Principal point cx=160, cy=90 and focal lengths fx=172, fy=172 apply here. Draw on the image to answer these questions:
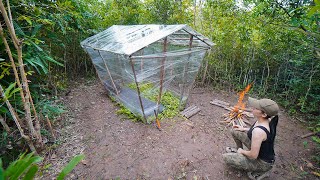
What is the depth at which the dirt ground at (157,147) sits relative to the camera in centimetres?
247

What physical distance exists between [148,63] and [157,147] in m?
1.47

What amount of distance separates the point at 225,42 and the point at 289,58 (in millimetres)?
1583

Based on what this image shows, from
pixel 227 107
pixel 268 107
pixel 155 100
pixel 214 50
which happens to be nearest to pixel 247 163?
pixel 268 107

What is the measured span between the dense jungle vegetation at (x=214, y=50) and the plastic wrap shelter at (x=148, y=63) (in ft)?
3.14

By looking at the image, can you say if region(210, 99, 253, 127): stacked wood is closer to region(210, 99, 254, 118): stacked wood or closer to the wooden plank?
region(210, 99, 254, 118): stacked wood

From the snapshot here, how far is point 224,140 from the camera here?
317 cm

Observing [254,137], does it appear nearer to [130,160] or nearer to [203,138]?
[203,138]

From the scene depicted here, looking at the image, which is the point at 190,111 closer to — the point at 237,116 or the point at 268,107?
the point at 237,116

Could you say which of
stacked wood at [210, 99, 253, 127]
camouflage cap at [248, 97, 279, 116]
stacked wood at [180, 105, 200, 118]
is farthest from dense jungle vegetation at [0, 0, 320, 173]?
stacked wood at [180, 105, 200, 118]

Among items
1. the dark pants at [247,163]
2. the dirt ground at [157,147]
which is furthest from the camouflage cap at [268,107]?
the dirt ground at [157,147]

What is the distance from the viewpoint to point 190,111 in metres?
3.98

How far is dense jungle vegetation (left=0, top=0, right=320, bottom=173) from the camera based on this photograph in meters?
2.77

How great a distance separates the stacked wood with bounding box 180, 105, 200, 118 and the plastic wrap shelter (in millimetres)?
174

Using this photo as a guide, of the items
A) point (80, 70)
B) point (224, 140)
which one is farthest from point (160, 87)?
point (80, 70)
